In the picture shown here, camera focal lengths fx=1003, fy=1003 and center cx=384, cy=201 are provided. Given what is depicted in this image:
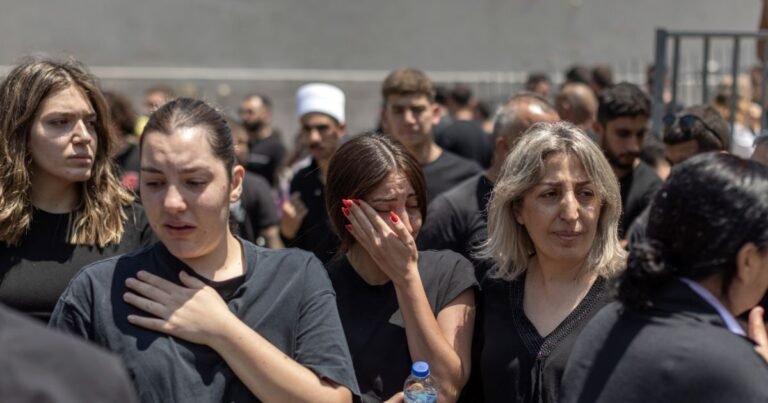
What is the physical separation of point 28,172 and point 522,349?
189cm

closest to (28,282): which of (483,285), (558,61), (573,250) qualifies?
(483,285)

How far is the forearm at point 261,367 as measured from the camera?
2539mm

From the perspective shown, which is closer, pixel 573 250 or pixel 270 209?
pixel 573 250

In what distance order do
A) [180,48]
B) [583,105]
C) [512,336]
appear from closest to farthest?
[512,336] → [583,105] → [180,48]

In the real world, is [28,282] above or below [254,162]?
above

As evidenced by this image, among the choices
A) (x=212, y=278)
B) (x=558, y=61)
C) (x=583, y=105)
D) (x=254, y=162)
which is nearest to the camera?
(x=212, y=278)

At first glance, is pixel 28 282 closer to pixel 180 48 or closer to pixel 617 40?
pixel 180 48

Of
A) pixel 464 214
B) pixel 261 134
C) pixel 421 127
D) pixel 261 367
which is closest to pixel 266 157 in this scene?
pixel 261 134

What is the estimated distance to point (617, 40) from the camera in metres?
19.7

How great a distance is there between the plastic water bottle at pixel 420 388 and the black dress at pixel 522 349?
0.28 m

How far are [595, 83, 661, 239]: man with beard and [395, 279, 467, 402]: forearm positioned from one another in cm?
246

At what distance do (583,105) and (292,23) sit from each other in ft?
39.1

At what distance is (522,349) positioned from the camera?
313 centimetres

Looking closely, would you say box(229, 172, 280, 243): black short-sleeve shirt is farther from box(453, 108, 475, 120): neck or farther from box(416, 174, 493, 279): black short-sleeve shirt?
box(453, 108, 475, 120): neck
